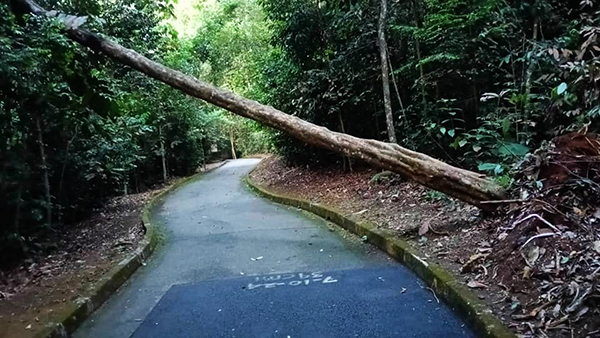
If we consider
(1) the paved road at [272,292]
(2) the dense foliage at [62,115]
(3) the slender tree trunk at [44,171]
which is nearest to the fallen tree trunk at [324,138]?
(2) the dense foliage at [62,115]

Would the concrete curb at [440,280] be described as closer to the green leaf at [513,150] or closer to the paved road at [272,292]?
the paved road at [272,292]

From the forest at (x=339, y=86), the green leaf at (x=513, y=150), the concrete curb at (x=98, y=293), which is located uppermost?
the forest at (x=339, y=86)

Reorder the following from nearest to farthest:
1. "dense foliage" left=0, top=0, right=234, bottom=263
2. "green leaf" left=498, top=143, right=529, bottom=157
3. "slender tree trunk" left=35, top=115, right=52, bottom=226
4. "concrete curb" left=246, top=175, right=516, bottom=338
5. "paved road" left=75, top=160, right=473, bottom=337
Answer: "concrete curb" left=246, top=175, right=516, bottom=338, "paved road" left=75, top=160, right=473, bottom=337, "dense foliage" left=0, top=0, right=234, bottom=263, "green leaf" left=498, top=143, right=529, bottom=157, "slender tree trunk" left=35, top=115, right=52, bottom=226

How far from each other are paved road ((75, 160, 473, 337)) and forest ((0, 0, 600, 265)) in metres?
1.55

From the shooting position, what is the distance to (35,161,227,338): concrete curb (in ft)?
11.2

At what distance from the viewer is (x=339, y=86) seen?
362 inches

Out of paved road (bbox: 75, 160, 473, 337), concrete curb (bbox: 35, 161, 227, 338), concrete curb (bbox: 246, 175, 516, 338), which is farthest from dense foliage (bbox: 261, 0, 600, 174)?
concrete curb (bbox: 35, 161, 227, 338)

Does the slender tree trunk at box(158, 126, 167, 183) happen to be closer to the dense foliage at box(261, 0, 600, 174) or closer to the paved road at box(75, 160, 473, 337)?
the dense foliage at box(261, 0, 600, 174)

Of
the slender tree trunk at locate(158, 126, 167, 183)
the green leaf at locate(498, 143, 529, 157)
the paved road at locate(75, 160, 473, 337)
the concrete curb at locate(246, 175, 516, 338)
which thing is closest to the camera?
the concrete curb at locate(246, 175, 516, 338)

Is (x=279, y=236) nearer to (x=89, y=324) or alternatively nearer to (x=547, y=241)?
(x=89, y=324)

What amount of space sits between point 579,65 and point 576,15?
10.0 ft

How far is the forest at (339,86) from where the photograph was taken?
4.83m

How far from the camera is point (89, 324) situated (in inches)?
148

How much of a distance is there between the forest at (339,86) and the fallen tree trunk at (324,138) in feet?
0.65
